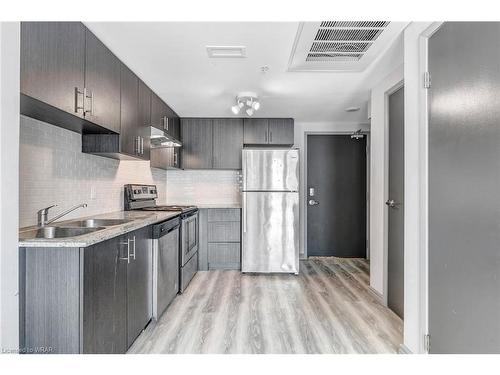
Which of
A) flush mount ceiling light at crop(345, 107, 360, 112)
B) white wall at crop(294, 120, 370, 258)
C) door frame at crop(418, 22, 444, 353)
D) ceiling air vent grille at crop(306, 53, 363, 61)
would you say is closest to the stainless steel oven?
white wall at crop(294, 120, 370, 258)

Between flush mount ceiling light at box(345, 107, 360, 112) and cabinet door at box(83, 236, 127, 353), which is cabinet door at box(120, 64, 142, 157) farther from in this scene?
flush mount ceiling light at box(345, 107, 360, 112)

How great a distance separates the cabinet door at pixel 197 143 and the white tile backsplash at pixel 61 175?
4.29 ft

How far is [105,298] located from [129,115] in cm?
156

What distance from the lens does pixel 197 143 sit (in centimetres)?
430

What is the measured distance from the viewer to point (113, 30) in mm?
1855

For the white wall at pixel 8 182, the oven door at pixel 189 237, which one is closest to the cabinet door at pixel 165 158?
the oven door at pixel 189 237

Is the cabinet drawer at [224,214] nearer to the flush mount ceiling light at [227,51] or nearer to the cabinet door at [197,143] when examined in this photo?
the cabinet door at [197,143]

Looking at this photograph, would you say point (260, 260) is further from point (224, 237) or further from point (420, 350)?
point (420, 350)

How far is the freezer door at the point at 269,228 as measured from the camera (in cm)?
380

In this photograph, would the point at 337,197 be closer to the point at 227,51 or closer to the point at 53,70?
the point at 227,51

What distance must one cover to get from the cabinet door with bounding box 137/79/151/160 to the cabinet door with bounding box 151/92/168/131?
13 cm

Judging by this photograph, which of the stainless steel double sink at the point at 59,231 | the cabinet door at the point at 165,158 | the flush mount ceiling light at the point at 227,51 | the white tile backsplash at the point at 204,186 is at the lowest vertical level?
the stainless steel double sink at the point at 59,231

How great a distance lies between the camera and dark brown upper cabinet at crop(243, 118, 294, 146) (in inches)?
168
